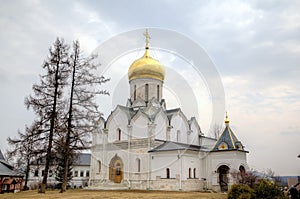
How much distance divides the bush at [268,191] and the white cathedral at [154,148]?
644 inches

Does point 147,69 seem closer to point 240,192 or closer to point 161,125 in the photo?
point 161,125

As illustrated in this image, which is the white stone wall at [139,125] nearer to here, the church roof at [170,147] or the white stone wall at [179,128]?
the church roof at [170,147]

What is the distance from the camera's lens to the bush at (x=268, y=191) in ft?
41.9

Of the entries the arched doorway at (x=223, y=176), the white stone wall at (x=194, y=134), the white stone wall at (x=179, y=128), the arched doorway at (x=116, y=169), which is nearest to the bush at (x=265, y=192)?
the arched doorway at (x=223, y=176)

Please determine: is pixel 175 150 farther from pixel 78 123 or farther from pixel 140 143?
pixel 78 123

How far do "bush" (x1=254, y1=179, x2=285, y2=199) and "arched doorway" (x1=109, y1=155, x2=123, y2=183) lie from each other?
22.3 meters

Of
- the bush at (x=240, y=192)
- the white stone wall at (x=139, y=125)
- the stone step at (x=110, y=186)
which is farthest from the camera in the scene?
the white stone wall at (x=139, y=125)

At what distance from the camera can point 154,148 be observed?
1266 inches

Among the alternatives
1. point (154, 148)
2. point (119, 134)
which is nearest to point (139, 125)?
point (119, 134)

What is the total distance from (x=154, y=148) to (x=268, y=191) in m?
19.8

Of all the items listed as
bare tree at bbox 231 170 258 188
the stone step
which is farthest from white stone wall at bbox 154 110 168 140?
bare tree at bbox 231 170 258 188

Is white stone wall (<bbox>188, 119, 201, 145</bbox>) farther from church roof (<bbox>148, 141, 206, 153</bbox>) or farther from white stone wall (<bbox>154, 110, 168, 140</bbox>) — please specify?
white stone wall (<bbox>154, 110, 168, 140</bbox>)

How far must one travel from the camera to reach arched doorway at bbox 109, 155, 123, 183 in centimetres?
3399

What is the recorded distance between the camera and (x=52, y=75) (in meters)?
23.0
